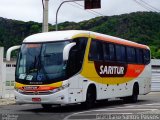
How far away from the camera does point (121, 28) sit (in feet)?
240

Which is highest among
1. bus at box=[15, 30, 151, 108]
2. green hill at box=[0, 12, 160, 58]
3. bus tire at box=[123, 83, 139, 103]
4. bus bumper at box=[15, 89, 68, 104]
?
green hill at box=[0, 12, 160, 58]

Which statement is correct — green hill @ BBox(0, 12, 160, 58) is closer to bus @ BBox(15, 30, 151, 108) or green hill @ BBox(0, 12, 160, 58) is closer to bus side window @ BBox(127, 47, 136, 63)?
bus side window @ BBox(127, 47, 136, 63)

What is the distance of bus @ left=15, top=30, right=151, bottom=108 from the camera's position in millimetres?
19391

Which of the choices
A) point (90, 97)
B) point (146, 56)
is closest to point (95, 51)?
point (90, 97)

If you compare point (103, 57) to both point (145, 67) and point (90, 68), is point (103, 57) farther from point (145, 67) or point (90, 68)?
point (145, 67)

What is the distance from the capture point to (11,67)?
30.2 m

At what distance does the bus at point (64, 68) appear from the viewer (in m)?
19.4

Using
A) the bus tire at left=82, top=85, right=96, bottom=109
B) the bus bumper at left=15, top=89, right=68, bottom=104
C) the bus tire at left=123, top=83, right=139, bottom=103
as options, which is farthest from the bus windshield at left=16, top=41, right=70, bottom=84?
the bus tire at left=123, top=83, right=139, bottom=103

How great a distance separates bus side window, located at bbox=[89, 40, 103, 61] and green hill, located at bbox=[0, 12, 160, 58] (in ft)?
154

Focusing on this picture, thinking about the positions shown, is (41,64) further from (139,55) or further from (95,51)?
(139,55)

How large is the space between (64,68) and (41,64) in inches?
39.7

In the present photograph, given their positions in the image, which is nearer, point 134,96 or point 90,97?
point 90,97

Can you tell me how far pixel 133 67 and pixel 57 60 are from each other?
29.1ft

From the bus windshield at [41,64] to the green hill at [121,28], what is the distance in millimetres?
49360
